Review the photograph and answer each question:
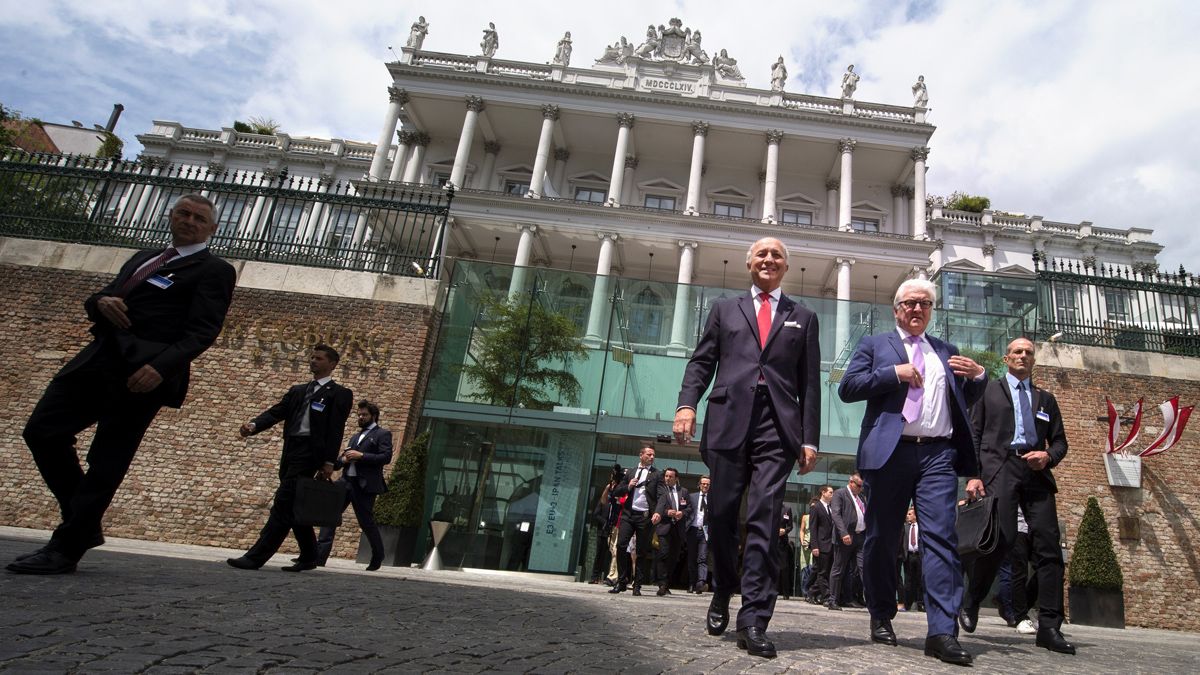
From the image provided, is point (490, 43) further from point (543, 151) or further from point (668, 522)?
point (668, 522)

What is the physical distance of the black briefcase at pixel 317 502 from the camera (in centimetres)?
555

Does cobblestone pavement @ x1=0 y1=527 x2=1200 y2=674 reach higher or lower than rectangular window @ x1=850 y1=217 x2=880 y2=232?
lower

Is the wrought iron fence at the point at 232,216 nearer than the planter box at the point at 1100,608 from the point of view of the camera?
No

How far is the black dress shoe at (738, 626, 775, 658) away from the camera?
2.93m

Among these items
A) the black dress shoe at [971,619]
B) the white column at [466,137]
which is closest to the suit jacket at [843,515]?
the black dress shoe at [971,619]

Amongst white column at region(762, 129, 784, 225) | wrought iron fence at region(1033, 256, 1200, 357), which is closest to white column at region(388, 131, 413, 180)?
white column at region(762, 129, 784, 225)

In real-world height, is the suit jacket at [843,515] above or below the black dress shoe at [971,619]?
above

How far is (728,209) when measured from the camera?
39.7m

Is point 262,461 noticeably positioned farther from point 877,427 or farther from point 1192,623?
point 1192,623

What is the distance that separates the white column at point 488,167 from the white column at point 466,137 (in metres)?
2.24

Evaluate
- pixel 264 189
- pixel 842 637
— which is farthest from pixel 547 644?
pixel 264 189

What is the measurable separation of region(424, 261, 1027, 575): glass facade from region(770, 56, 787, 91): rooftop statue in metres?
28.6

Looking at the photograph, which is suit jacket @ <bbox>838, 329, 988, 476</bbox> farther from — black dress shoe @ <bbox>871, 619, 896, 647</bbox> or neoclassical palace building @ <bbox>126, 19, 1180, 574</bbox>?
neoclassical palace building @ <bbox>126, 19, 1180, 574</bbox>

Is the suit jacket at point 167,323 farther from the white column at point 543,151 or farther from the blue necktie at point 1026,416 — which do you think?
the white column at point 543,151
